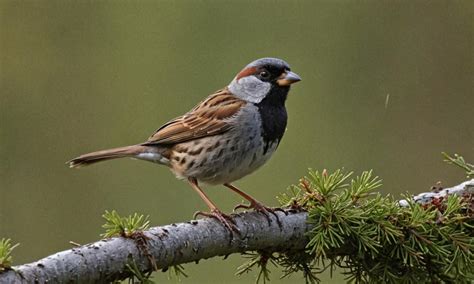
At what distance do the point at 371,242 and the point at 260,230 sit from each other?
42 cm

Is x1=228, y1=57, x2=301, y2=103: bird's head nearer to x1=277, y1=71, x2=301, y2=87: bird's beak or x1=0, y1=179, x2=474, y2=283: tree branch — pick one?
x1=277, y1=71, x2=301, y2=87: bird's beak

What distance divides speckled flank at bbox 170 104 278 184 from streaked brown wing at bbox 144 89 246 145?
53 millimetres

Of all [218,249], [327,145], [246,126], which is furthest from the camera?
[327,145]

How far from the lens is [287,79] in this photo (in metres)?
4.47

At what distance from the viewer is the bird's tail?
4.50 m

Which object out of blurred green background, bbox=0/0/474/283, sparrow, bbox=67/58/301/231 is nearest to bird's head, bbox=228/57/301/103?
sparrow, bbox=67/58/301/231

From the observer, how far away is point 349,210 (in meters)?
3.25

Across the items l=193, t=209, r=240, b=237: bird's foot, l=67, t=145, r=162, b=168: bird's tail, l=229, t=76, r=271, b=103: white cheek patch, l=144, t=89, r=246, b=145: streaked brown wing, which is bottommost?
l=193, t=209, r=240, b=237: bird's foot

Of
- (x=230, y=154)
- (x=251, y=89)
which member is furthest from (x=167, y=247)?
(x=251, y=89)

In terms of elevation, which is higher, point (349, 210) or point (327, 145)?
point (349, 210)

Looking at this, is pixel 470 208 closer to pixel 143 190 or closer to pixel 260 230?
pixel 260 230

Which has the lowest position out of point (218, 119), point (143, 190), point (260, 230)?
point (143, 190)

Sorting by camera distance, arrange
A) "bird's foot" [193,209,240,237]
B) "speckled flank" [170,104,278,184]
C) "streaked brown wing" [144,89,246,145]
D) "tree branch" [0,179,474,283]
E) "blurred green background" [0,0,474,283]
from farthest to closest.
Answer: "blurred green background" [0,0,474,283], "streaked brown wing" [144,89,246,145], "speckled flank" [170,104,278,184], "bird's foot" [193,209,240,237], "tree branch" [0,179,474,283]

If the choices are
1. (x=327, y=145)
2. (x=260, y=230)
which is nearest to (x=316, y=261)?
(x=260, y=230)
